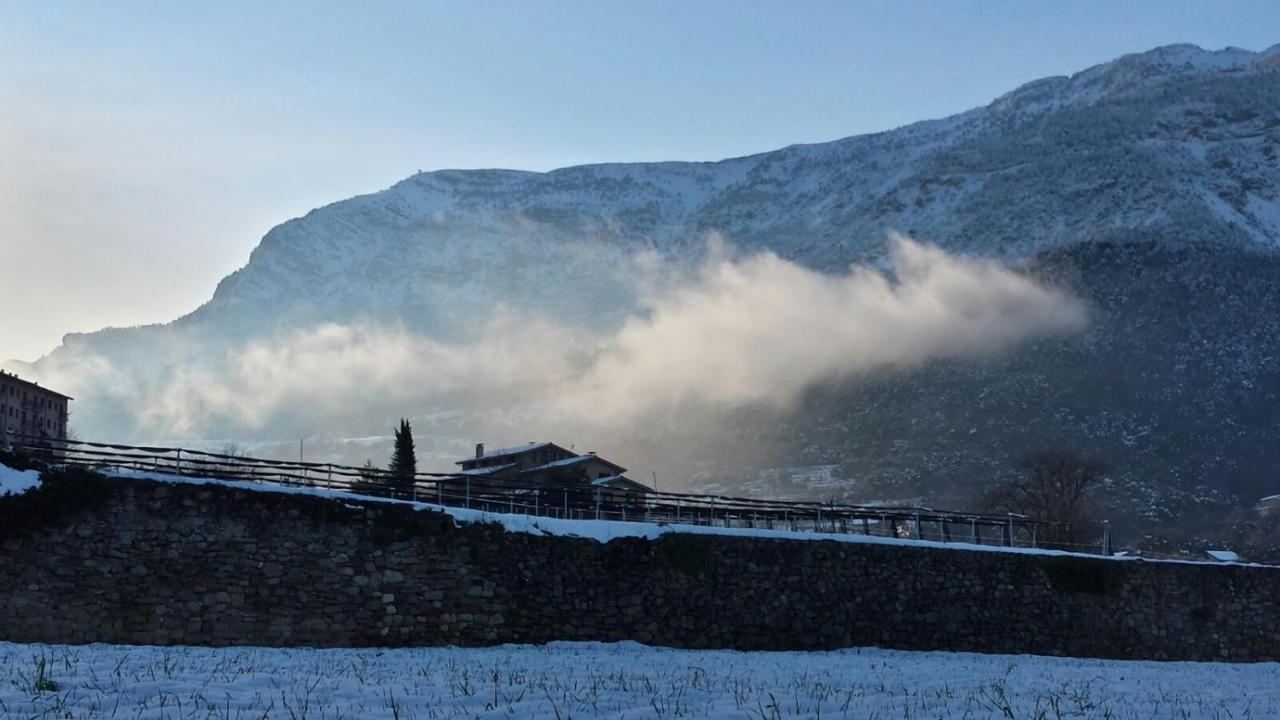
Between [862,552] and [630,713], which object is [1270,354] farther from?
[630,713]

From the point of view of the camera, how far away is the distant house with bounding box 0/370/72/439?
3574 inches

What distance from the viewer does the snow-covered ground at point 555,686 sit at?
41.1 ft

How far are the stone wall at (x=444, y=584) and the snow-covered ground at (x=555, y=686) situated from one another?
1.29 meters

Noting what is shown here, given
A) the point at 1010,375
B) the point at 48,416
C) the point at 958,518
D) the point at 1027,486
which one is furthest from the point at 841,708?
the point at 1010,375

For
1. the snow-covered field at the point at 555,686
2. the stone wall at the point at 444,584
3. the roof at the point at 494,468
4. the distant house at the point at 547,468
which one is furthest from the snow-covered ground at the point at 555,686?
the roof at the point at 494,468

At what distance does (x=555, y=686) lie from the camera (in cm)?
1523

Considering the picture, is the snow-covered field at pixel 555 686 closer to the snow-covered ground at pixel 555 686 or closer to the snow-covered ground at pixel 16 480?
the snow-covered ground at pixel 555 686

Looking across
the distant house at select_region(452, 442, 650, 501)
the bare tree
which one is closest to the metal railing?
the distant house at select_region(452, 442, 650, 501)

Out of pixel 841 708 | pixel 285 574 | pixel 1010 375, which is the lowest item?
pixel 841 708

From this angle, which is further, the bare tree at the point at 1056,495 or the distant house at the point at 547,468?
the bare tree at the point at 1056,495

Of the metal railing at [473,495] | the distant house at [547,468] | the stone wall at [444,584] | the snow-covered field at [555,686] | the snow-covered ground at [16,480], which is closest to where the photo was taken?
the snow-covered field at [555,686]

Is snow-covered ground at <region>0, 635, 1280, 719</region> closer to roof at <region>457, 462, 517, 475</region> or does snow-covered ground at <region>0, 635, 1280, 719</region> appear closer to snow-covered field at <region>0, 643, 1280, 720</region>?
snow-covered field at <region>0, 643, 1280, 720</region>

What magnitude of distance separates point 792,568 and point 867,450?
129251 mm

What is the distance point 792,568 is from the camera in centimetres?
3072
